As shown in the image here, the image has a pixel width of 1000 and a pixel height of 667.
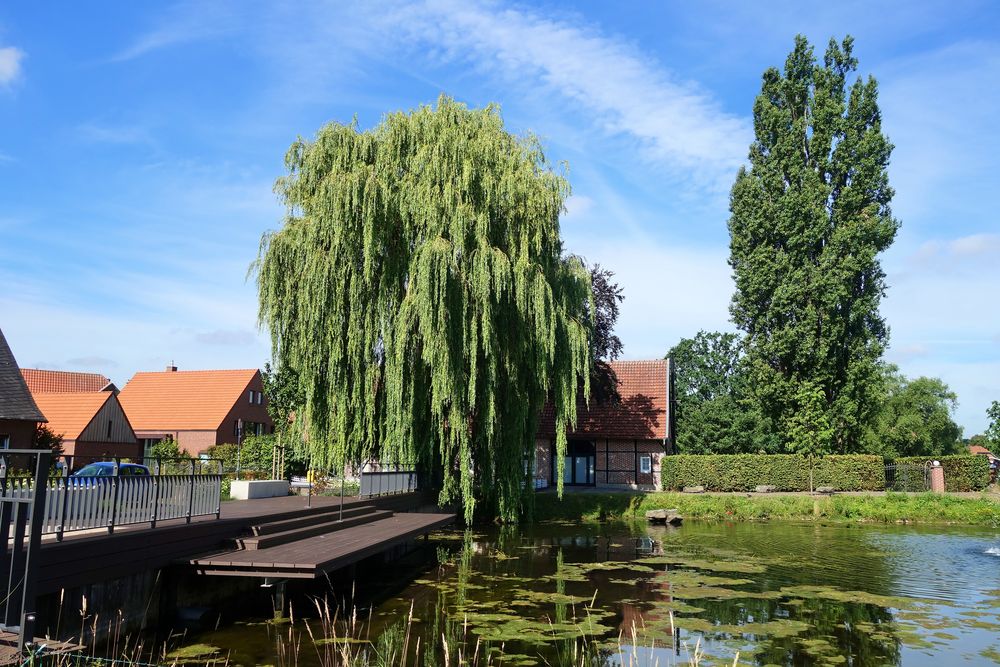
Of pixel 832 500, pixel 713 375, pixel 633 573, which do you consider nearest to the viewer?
pixel 633 573

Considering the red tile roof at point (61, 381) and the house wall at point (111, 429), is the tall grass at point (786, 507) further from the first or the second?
the red tile roof at point (61, 381)

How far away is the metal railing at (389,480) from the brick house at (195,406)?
25.8 metres

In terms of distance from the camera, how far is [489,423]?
20.5 m

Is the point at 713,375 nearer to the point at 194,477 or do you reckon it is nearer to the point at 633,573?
the point at 633,573

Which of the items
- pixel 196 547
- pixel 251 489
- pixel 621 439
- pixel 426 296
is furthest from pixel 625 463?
pixel 196 547

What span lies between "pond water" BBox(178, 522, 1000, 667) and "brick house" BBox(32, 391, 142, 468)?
2297cm

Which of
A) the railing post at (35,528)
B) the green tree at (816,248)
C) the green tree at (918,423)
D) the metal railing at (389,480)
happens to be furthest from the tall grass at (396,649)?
the green tree at (918,423)

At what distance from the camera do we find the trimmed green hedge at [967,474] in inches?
1241

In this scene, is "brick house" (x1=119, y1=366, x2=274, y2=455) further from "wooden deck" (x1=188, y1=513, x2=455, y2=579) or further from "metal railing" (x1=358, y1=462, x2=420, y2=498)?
"wooden deck" (x1=188, y1=513, x2=455, y2=579)

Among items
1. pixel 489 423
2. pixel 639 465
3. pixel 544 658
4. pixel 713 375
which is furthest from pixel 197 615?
pixel 713 375

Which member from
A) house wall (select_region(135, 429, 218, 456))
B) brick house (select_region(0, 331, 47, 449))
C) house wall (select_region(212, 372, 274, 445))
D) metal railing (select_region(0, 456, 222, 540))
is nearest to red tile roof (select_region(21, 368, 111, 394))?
house wall (select_region(135, 429, 218, 456))

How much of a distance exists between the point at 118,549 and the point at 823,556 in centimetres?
1591

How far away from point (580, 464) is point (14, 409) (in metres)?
24.3

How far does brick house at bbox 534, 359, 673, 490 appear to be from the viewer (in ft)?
116
